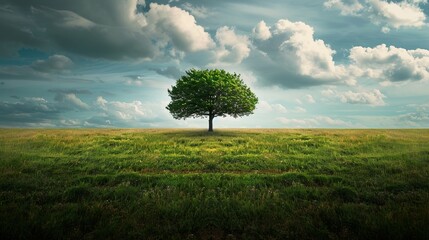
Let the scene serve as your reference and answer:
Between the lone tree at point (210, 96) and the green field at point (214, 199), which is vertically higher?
the lone tree at point (210, 96)

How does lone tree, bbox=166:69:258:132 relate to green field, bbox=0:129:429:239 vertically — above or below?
above

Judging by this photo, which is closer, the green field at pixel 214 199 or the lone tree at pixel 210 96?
the green field at pixel 214 199

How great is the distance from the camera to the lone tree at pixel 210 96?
170 feet

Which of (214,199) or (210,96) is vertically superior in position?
(210,96)

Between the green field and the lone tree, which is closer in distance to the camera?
the green field

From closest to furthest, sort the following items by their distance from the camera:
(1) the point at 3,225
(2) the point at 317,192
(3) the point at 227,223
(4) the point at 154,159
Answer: (1) the point at 3,225 → (3) the point at 227,223 → (2) the point at 317,192 → (4) the point at 154,159

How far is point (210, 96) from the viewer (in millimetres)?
52969

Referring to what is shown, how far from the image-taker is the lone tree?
5169cm

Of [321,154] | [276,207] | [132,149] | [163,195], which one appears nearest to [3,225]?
[163,195]

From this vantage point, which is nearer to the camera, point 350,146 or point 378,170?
point 378,170

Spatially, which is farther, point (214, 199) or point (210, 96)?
point (210, 96)

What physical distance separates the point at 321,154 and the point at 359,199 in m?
17.5

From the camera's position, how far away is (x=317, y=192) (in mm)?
14125

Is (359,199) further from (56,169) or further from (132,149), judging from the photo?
(132,149)
